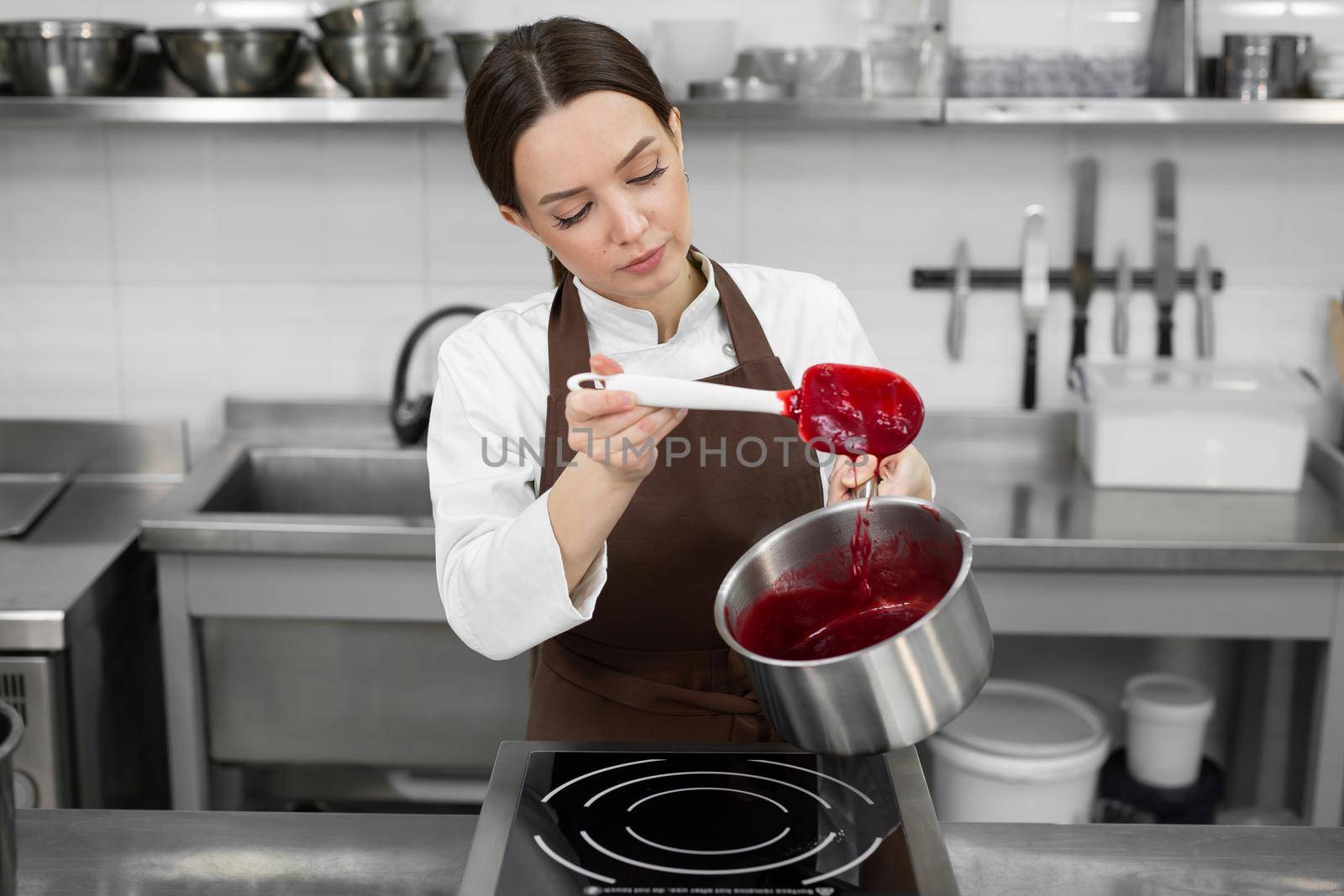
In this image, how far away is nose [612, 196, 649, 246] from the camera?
1280 mm

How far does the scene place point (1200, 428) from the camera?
7.85 ft

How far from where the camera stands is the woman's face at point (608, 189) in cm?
128

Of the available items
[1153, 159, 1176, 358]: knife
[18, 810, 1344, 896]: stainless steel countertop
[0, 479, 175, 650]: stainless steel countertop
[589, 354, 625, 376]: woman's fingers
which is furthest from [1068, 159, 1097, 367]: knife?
[0, 479, 175, 650]: stainless steel countertop

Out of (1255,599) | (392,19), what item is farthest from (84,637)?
(1255,599)

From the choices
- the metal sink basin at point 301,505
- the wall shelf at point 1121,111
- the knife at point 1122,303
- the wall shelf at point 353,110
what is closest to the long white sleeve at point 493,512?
the metal sink basin at point 301,505

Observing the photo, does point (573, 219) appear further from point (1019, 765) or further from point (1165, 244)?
point (1165, 244)

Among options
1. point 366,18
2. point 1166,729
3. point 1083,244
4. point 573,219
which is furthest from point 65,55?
point 1166,729

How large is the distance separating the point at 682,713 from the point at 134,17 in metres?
1.97

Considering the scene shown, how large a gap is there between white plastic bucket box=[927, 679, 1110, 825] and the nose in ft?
4.32

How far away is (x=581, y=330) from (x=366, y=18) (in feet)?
4.15

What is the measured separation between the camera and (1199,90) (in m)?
2.56

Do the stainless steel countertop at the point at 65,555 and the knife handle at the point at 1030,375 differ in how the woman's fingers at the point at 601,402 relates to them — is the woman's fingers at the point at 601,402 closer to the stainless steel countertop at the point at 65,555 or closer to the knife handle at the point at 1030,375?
the stainless steel countertop at the point at 65,555

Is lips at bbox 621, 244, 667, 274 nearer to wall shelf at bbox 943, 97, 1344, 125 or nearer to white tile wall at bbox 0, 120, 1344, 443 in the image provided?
wall shelf at bbox 943, 97, 1344, 125

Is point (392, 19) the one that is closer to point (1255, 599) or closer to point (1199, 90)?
point (1199, 90)
